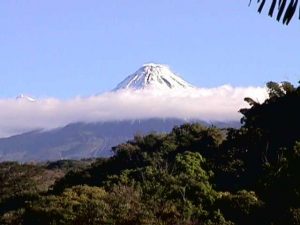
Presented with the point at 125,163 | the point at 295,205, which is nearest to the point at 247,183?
the point at 295,205

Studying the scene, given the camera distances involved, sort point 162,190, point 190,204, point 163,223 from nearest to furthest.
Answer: point 163,223 → point 190,204 → point 162,190

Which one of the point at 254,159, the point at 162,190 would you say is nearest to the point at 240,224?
the point at 162,190

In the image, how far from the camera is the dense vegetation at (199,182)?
2942cm

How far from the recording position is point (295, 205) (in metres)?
27.3

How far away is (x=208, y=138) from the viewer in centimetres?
5047

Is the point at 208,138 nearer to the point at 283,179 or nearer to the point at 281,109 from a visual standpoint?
the point at 281,109

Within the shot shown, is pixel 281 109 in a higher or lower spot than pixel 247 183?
higher

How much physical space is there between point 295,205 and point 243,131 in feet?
56.7

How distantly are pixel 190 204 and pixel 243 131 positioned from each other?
1288 centimetres

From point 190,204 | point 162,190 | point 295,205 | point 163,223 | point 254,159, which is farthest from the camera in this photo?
point 254,159

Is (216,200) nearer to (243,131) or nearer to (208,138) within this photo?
(243,131)

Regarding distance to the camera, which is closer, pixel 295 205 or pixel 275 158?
pixel 295 205

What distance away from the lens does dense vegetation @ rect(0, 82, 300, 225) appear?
29.4 metres

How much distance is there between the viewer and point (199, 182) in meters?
36.3
